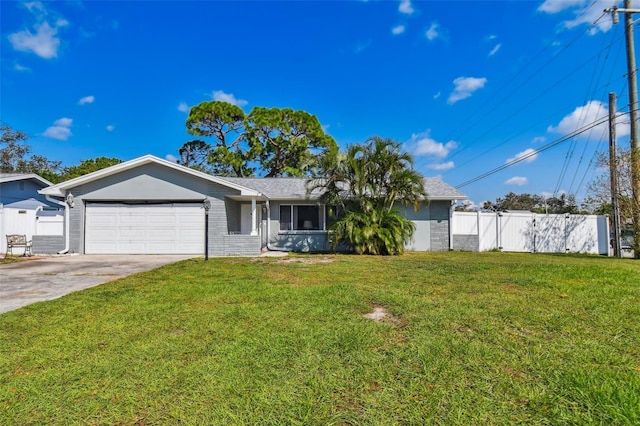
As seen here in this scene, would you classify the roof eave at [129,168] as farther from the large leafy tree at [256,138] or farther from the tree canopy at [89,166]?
the tree canopy at [89,166]

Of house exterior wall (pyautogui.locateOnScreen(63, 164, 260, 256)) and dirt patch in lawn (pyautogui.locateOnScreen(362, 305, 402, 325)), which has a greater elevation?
house exterior wall (pyautogui.locateOnScreen(63, 164, 260, 256))

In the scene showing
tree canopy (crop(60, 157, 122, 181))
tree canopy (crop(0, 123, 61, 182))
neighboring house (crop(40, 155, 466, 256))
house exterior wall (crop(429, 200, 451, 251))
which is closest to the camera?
neighboring house (crop(40, 155, 466, 256))

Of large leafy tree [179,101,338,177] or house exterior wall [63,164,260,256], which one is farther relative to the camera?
large leafy tree [179,101,338,177]

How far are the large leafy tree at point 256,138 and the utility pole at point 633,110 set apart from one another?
17.1 metres

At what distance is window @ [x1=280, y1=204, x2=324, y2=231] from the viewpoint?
14852mm

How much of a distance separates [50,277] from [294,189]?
10.0 meters

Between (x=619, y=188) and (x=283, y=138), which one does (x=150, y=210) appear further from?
(x=619, y=188)

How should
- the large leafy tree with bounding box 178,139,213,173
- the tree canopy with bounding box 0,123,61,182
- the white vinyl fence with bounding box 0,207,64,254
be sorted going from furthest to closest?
the tree canopy with bounding box 0,123,61,182, the large leafy tree with bounding box 178,139,213,173, the white vinyl fence with bounding box 0,207,64,254

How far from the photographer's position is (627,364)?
271 centimetres

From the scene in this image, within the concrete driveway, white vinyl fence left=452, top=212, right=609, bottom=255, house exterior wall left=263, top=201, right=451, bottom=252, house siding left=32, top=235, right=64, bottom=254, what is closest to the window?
house exterior wall left=263, top=201, right=451, bottom=252

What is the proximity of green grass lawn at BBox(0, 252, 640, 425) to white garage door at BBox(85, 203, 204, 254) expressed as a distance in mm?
7762

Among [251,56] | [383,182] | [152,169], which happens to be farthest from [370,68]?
[152,169]

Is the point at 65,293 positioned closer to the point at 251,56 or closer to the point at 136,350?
the point at 136,350

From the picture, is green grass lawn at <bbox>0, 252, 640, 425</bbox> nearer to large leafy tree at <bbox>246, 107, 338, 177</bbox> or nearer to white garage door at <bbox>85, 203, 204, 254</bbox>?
white garage door at <bbox>85, 203, 204, 254</bbox>
